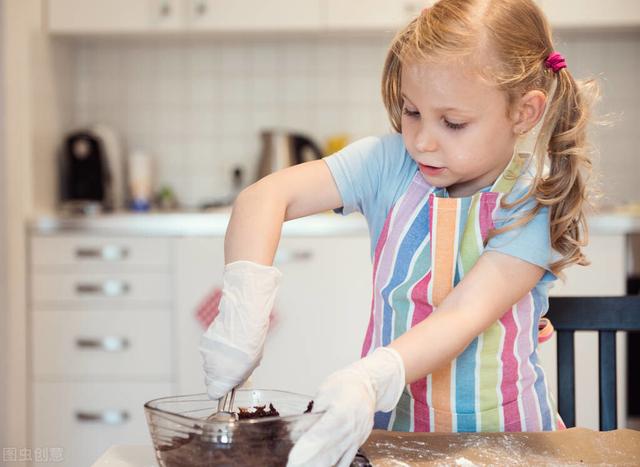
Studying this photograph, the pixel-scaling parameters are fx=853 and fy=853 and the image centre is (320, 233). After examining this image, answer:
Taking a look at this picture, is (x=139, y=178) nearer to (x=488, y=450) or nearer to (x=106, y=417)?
(x=106, y=417)

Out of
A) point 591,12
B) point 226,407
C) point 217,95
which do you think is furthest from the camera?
point 217,95

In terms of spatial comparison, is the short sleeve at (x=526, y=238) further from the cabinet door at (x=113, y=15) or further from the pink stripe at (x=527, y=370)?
the cabinet door at (x=113, y=15)

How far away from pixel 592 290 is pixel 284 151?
44.9 inches

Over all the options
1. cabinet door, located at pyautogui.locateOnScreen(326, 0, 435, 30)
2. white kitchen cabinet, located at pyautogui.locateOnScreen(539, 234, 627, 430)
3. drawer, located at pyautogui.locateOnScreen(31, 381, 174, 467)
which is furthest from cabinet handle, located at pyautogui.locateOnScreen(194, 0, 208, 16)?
white kitchen cabinet, located at pyautogui.locateOnScreen(539, 234, 627, 430)

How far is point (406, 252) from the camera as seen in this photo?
3.49ft

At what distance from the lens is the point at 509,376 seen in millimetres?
1066

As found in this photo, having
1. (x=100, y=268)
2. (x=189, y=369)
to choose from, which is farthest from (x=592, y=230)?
(x=100, y=268)

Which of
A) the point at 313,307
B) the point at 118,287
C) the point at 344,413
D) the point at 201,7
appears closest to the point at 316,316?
the point at 313,307

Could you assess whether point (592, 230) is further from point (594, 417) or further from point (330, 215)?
point (330, 215)

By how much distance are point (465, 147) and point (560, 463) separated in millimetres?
349

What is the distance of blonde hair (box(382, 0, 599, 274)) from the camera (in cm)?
94

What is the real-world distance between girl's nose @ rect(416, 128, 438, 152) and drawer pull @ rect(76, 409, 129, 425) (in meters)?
1.92

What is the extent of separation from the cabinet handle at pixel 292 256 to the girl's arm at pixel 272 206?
58.3 inches

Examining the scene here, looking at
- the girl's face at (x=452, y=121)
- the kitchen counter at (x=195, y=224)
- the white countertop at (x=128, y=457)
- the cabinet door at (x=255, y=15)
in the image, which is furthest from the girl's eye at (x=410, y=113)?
the cabinet door at (x=255, y=15)
